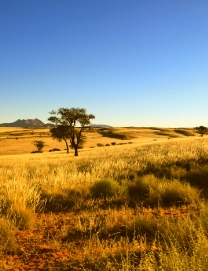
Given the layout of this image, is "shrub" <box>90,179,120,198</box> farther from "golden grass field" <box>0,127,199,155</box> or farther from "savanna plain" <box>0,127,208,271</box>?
"golden grass field" <box>0,127,199,155</box>

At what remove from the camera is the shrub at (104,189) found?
850cm

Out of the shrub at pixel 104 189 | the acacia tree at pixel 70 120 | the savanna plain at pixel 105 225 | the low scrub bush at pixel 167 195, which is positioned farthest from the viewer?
the acacia tree at pixel 70 120

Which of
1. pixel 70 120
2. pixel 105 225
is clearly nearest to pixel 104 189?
pixel 105 225

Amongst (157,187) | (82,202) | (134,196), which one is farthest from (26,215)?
(157,187)

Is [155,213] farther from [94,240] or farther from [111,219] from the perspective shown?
[94,240]

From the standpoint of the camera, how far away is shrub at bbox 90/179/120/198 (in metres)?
8.50

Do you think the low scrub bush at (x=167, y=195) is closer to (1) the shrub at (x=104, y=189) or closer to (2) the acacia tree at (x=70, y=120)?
Answer: (1) the shrub at (x=104, y=189)

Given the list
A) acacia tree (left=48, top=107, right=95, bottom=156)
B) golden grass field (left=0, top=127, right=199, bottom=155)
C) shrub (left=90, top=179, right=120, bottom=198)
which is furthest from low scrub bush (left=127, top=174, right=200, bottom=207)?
golden grass field (left=0, top=127, right=199, bottom=155)

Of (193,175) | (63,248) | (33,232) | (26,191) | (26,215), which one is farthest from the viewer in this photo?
(193,175)

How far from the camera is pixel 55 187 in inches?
335

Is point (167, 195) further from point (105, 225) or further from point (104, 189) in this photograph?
point (105, 225)

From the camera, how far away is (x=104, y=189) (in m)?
8.62

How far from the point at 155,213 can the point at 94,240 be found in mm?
2103

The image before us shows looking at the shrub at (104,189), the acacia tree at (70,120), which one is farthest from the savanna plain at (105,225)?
the acacia tree at (70,120)
